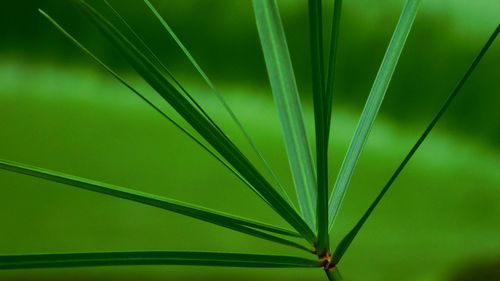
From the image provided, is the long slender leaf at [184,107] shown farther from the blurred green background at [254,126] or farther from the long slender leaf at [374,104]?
the blurred green background at [254,126]

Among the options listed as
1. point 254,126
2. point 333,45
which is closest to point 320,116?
point 333,45

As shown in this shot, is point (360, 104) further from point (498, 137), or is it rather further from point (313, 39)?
point (313, 39)

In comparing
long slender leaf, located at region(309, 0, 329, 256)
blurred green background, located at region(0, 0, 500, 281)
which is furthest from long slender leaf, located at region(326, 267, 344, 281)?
blurred green background, located at region(0, 0, 500, 281)

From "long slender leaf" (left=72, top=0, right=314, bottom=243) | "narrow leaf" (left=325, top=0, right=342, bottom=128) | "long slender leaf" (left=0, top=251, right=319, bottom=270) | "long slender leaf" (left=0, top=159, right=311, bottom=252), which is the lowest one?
"long slender leaf" (left=0, top=251, right=319, bottom=270)

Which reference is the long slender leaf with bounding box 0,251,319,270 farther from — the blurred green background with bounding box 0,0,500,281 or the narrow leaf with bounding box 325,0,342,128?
the blurred green background with bounding box 0,0,500,281

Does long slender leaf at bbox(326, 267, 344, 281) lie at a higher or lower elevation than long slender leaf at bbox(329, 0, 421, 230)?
lower

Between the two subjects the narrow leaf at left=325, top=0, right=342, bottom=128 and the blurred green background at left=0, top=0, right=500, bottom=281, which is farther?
the blurred green background at left=0, top=0, right=500, bottom=281
